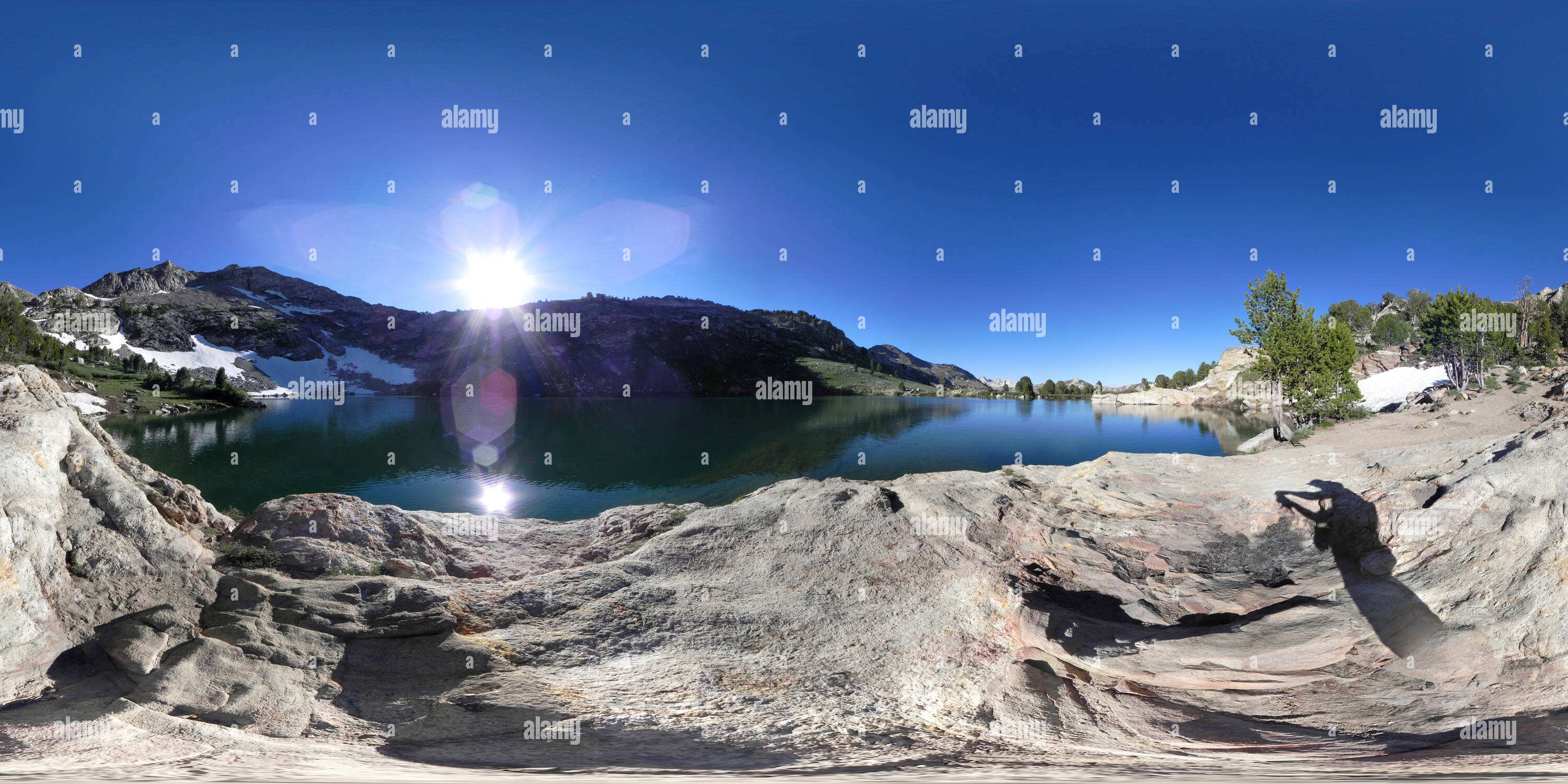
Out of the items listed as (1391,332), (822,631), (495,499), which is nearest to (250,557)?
(822,631)

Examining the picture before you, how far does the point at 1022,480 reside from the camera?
57.2 feet

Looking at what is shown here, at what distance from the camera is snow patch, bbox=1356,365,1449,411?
6200cm

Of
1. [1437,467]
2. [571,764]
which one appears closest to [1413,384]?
[1437,467]

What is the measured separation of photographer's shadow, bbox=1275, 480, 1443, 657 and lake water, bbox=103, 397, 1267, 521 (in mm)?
26144

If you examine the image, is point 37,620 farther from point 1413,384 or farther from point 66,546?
point 1413,384

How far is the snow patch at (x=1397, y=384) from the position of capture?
6200cm

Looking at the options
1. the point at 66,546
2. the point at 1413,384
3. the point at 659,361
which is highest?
the point at 659,361

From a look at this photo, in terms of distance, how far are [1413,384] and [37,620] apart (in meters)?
112

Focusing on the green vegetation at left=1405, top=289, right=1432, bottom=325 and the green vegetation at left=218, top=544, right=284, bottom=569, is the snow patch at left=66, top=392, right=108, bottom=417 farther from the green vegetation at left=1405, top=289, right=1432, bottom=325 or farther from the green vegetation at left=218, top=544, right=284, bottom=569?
the green vegetation at left=1405, top=289, right=1432, bottom=325

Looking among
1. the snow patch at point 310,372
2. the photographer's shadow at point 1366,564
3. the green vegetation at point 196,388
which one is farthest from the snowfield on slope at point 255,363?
the photographer's shadow at point 1366,564

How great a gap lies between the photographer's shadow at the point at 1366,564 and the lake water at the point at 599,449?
85.8ft

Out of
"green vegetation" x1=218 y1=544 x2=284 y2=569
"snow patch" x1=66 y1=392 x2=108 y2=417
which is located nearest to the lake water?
"snow patch" x1=66 y1=392 x2=108 y2=417

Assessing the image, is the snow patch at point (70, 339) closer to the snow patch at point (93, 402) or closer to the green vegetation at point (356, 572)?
the snow patch at point (93, 402)

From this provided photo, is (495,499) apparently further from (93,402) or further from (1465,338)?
(93,402)
